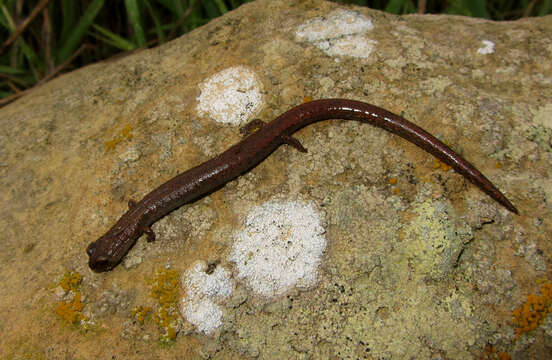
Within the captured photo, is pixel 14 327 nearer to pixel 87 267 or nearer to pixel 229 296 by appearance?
pixel 87 267

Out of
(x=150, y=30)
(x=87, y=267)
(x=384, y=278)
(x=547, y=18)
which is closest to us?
(x=384, y=278)

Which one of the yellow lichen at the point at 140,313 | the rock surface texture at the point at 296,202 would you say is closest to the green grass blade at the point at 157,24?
the rock surface texture at the point at 296,202

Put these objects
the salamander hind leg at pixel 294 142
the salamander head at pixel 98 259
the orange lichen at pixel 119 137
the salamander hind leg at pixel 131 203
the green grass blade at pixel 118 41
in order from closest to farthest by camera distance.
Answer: the salamander head at pixel 98 259
the salamander hind leg at pixel 131 203
the salamander hind leg at pixel 294 142
the orange lichen at pixel 119 137
the green grass blade at pixel 118 41

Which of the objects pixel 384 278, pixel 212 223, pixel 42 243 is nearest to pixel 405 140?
pixel 384 278

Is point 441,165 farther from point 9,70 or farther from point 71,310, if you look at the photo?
point 9,70

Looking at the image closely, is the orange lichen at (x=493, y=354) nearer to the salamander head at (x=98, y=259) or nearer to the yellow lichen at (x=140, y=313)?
the yellow lichen at (x=140, y=313)

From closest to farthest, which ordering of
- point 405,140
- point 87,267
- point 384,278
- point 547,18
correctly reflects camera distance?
point 384,278
point 87,267
point 405,140
point 547,18

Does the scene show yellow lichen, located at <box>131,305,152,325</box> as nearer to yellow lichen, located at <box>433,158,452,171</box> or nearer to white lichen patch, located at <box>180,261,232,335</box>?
white lichen patch, located at <box>180,261,232,335</box>

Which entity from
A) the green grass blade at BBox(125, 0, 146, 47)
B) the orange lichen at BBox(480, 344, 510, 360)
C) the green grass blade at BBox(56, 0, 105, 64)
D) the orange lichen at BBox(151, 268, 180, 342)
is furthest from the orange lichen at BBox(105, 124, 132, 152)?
the orange lichen at BBox(480, 344, 510, 360)
